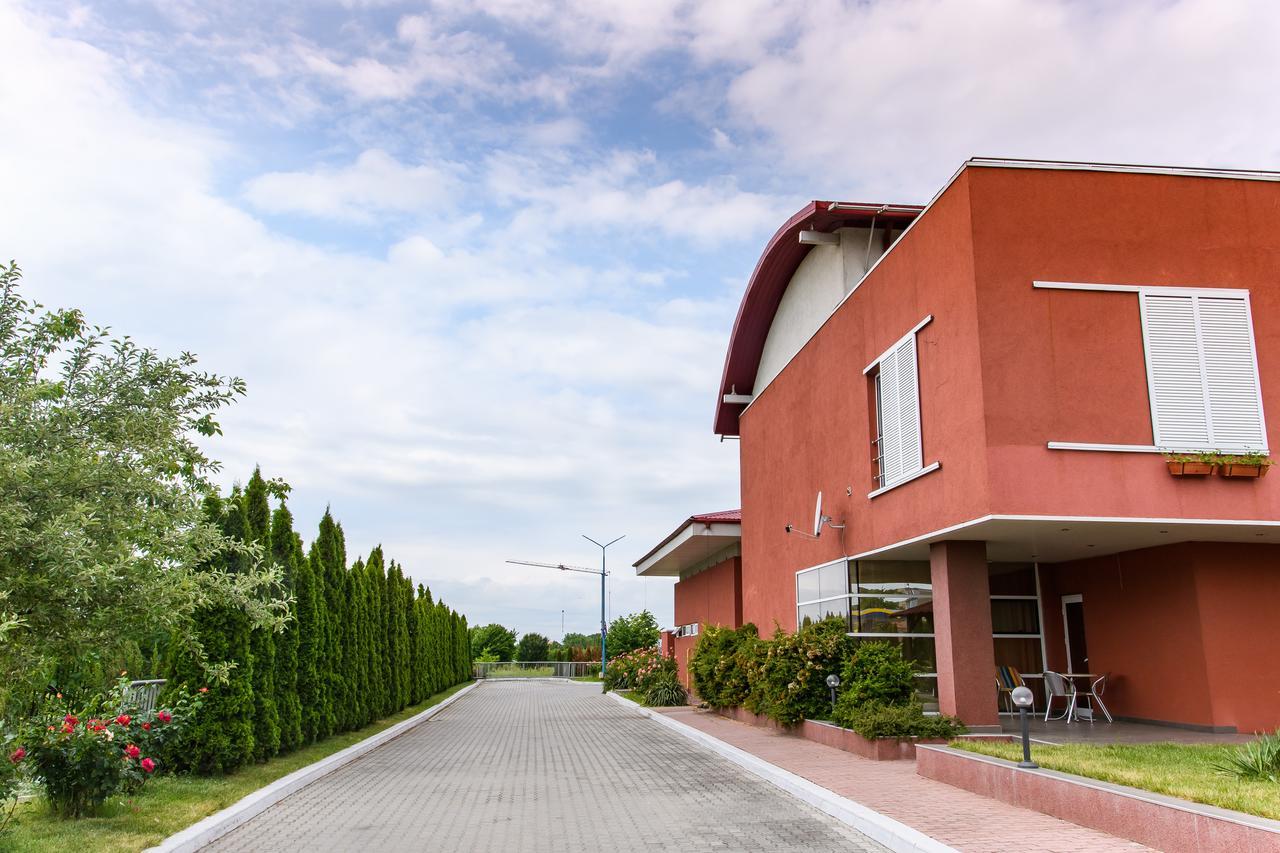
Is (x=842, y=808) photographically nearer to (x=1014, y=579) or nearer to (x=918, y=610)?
(x=918, y=610)

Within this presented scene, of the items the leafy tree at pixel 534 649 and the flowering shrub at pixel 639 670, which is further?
the leafy tree at pixel 534 649

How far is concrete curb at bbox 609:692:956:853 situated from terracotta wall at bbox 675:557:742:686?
489 inches

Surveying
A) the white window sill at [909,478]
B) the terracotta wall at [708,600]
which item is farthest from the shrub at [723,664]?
the white window sill at [909,478]

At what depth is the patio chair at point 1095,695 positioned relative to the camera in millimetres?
15180

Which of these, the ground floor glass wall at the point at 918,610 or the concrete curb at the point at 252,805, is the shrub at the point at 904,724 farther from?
the concrete curb at the point at 252,805

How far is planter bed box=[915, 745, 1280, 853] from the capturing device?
6.44 m

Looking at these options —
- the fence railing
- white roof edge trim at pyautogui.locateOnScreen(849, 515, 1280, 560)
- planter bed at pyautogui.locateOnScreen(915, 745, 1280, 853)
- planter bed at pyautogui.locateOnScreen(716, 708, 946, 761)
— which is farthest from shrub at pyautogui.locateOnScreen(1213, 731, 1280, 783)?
the fence railing

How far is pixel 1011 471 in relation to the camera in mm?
11891

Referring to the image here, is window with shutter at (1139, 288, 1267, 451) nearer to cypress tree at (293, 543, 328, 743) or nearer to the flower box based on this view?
the flower box

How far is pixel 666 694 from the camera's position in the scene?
2805 cm

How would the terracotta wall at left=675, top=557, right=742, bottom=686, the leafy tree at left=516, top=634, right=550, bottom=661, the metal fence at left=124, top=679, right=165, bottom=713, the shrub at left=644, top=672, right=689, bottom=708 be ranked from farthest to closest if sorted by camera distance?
the leafy tree at left=516, top=634, right=550, bottom=661 → the terracotta wall at left=675, top=557, right=742, bottom=686 → the shrub at left=644, top=672, right=689, bottom=708 → the metal fence at left=124, top=679, right=165, bottom=713

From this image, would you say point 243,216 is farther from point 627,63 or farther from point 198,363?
point 627,63

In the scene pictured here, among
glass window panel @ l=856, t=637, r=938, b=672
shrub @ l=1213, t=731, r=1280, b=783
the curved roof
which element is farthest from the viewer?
the curved roof

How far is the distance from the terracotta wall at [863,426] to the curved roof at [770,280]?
204 cm
